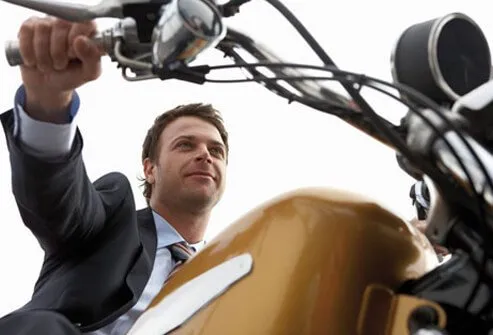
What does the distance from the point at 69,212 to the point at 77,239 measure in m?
0.07

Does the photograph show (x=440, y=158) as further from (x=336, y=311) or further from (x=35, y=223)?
(x=35, y=223)

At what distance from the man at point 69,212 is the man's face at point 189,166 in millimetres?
240

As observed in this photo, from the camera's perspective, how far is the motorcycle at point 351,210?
0.77m

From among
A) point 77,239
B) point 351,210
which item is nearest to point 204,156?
point 77,239

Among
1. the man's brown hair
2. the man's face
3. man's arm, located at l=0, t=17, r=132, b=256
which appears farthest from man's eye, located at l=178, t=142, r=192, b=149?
man's arm, located at l=0, t=17, r=132, b=256

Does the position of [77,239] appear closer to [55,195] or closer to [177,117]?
[55,195]

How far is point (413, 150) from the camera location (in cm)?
77

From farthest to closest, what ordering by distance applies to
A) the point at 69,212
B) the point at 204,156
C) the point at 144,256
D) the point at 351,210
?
the point at 204,156, the point at 144,256, the point at 69,212, the point at 351,210

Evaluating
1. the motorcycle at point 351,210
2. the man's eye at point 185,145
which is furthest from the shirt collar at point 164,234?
the motorcycle at point 351,210

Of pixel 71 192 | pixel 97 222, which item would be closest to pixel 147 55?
pixel 71 192

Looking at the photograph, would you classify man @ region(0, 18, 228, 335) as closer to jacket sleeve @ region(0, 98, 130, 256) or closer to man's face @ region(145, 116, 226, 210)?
jacket sleeve @ region(0, 98, 130, 256)

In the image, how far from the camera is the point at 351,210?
3.00 feet

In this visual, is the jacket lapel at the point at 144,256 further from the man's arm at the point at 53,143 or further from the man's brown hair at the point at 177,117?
the man's brown hair at the point at 177,117

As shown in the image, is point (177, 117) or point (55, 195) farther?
point (177, 117)
